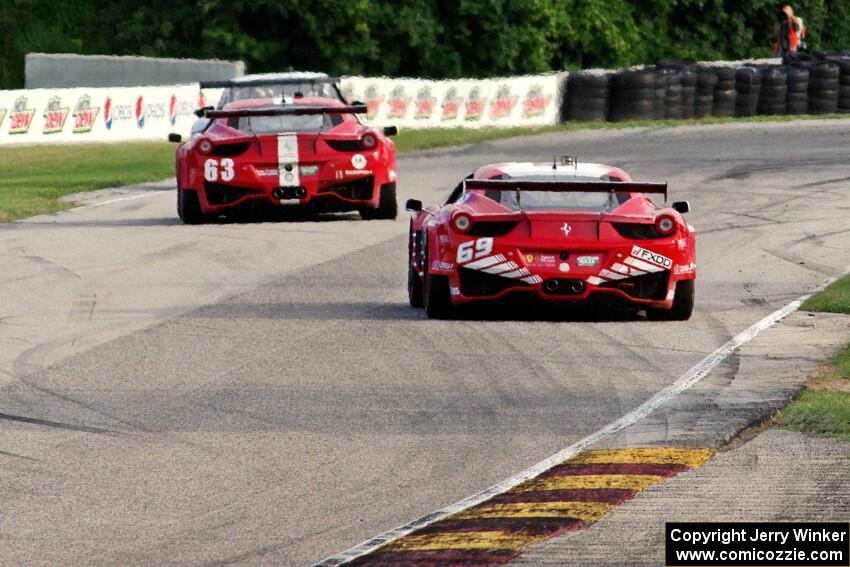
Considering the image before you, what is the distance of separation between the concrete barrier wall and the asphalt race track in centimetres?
2053

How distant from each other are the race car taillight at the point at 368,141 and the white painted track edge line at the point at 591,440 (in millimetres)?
6608

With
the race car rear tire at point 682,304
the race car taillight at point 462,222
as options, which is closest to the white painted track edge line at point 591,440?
the race car rear tire at point 682,304

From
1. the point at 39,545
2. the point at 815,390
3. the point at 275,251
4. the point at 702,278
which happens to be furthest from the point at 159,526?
the point at 275,251

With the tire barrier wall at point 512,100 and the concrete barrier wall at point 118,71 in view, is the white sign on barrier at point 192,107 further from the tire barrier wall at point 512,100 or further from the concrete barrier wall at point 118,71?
the concrete barrier wall at point 118,71

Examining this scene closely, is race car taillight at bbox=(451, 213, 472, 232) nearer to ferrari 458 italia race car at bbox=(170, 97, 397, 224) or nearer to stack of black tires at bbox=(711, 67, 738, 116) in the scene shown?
ferrari 458 italia race car at bbox=(170, 97, 397, 224)

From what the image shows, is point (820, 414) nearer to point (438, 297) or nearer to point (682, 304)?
point (682, 304)

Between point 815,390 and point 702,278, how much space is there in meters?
5.68

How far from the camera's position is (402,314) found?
13.0 meters

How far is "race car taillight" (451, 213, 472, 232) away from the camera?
12273 mm

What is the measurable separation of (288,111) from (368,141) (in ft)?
2.85

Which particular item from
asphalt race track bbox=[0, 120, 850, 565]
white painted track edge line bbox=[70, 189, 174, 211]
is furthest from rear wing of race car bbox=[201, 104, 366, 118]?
white painted track edge line bbox=[70, 189, 174, 211]

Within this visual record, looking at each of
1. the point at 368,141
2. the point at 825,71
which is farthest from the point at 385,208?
the point at 825,71

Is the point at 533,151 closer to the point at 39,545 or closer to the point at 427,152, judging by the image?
the point at 427,152

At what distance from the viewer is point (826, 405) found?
904 cm
